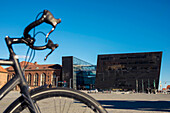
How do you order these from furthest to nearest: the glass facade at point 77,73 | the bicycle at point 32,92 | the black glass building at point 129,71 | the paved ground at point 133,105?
the glass facade at point 77,73 < the black glass building at point 129,71 < the paved ground at point 133,105 < the bicycle at point 32,92

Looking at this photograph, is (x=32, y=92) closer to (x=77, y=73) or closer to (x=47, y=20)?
(x=47, y=20)

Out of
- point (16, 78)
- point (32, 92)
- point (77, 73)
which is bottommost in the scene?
point (32, 92)

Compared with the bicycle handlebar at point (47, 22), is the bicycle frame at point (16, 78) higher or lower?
lower

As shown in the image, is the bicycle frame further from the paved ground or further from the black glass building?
the black glass building

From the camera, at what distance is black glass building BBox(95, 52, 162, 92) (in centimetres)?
8300

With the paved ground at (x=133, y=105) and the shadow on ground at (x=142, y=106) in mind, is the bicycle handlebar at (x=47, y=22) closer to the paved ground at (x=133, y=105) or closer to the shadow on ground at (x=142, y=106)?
the paved ground at (x=133, y=105)

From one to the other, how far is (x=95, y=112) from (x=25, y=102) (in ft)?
1.89

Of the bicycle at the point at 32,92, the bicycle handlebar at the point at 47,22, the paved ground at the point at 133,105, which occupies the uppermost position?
the bicycle handlebar at the point at 47,22

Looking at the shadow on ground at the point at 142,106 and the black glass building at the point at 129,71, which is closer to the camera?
the shadow on ground at the point at 142,106

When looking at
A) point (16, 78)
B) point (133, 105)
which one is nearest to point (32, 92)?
point (16, 78)

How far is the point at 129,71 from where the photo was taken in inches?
3410

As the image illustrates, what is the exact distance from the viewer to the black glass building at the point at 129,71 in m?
83.0

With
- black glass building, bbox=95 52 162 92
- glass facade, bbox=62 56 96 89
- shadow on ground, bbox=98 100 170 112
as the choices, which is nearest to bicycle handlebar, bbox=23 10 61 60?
shadow on ground, bbox=98 100 170 112

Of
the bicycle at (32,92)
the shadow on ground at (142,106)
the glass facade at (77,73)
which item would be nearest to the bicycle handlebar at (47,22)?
the bicycle at (32,92)
